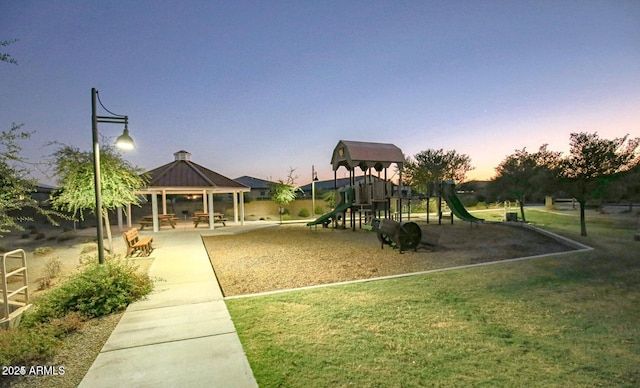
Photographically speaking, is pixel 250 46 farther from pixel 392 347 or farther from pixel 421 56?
pixel 392 347

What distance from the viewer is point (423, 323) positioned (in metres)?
4.43

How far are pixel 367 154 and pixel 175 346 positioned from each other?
16.1 meters

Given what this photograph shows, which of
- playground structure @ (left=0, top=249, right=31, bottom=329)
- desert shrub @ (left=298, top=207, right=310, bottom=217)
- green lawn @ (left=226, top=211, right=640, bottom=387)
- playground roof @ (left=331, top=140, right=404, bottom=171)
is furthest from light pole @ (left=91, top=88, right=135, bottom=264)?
desert shrub @ (left=298, top=207, right=310, bottom=217)

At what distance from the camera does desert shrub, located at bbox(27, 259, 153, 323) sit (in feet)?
15.7

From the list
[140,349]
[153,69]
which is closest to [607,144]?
[140,349]

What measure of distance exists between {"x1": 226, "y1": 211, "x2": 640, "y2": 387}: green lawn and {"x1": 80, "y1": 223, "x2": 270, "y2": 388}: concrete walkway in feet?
0.84

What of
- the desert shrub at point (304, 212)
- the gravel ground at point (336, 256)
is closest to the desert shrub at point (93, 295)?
the gravel ground at point (336, 256)

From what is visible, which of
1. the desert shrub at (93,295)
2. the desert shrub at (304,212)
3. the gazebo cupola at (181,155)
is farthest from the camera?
the desert shrub at (304,212)

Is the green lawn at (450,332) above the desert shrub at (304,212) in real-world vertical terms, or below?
below

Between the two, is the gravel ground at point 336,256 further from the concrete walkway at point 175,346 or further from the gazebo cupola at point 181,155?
the gazebo cupola at point 181,155

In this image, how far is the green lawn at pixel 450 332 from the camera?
3.11 m

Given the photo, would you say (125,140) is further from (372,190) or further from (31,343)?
(372,190)

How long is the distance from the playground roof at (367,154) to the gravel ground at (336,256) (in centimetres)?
609

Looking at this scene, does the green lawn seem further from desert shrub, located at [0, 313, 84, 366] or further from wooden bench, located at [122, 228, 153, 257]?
wooden bench, located at [122, 228, 153, 257]
